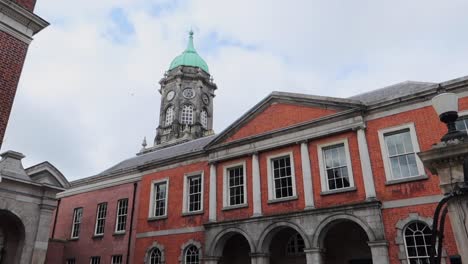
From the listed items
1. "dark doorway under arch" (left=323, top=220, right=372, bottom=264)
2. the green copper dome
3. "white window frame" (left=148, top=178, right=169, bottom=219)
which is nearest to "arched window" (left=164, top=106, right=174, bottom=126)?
the green copper dome

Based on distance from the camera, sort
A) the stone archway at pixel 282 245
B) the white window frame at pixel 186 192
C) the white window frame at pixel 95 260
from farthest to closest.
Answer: the white window frame at pixel 95 260
the white window frame at pixel 186 192
the stone archway at pixel 282 245

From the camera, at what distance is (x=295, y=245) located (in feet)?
53.5

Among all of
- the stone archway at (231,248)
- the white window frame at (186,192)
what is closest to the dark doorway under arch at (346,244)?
the stone archway at (231,248)

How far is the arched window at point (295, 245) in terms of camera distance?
16.1 m

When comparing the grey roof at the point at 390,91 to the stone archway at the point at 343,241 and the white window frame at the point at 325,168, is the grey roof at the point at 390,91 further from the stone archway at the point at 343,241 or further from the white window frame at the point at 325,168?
the stone archway at the point at 343,241

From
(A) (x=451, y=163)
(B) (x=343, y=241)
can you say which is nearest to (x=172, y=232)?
(B) (x=343, y=241)

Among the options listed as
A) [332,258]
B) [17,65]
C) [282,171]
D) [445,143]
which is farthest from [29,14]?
[332,258]

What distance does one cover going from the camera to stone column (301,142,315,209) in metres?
14.7

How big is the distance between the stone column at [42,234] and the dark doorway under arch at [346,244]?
10.7m

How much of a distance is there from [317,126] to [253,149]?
3316 mm

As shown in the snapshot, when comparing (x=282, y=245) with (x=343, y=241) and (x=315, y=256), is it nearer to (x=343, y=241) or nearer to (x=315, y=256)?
(x=343, y=241)

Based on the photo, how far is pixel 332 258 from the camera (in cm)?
1495

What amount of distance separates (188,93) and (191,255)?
32.5 m

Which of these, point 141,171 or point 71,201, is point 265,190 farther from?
point 71,201
